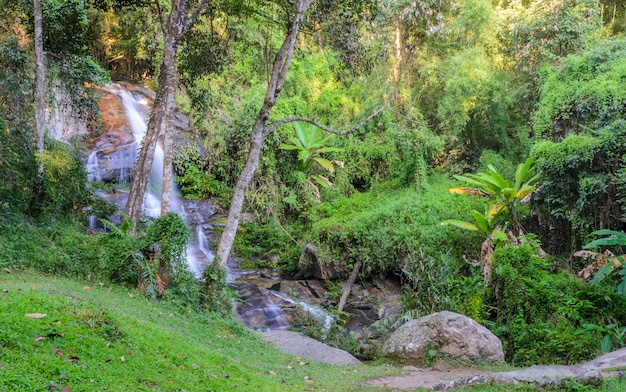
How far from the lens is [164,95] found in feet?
37.0

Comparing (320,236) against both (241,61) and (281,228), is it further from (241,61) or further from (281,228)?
(241,61)

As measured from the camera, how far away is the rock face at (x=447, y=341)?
9516mm

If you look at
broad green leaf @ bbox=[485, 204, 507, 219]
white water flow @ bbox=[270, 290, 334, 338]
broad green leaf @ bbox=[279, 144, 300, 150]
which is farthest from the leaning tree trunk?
broad green leaf @ bbox=[485, 204, 507, 219]

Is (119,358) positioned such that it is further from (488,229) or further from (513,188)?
(513,188)

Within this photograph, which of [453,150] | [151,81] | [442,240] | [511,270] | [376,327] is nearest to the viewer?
[511,270]

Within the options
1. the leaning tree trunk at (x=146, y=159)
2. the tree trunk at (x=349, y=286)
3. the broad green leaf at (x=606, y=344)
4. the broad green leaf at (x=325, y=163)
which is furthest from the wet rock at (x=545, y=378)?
the broad green leaf at (x=325, y=163)

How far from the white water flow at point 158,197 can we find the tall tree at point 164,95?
5.87 feet

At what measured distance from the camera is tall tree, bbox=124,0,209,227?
1111cm

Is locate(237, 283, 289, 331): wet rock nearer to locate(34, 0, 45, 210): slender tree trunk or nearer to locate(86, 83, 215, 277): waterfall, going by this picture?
locate(86, 83, 215, 277): waterfall

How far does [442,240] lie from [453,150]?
6.36 meters

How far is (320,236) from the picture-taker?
16.0 metres

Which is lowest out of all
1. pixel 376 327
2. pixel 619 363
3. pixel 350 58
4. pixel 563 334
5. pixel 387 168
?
pixel 376 327

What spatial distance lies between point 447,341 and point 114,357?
647 cm

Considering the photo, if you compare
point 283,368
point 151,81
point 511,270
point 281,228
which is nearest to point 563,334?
point 511,270
